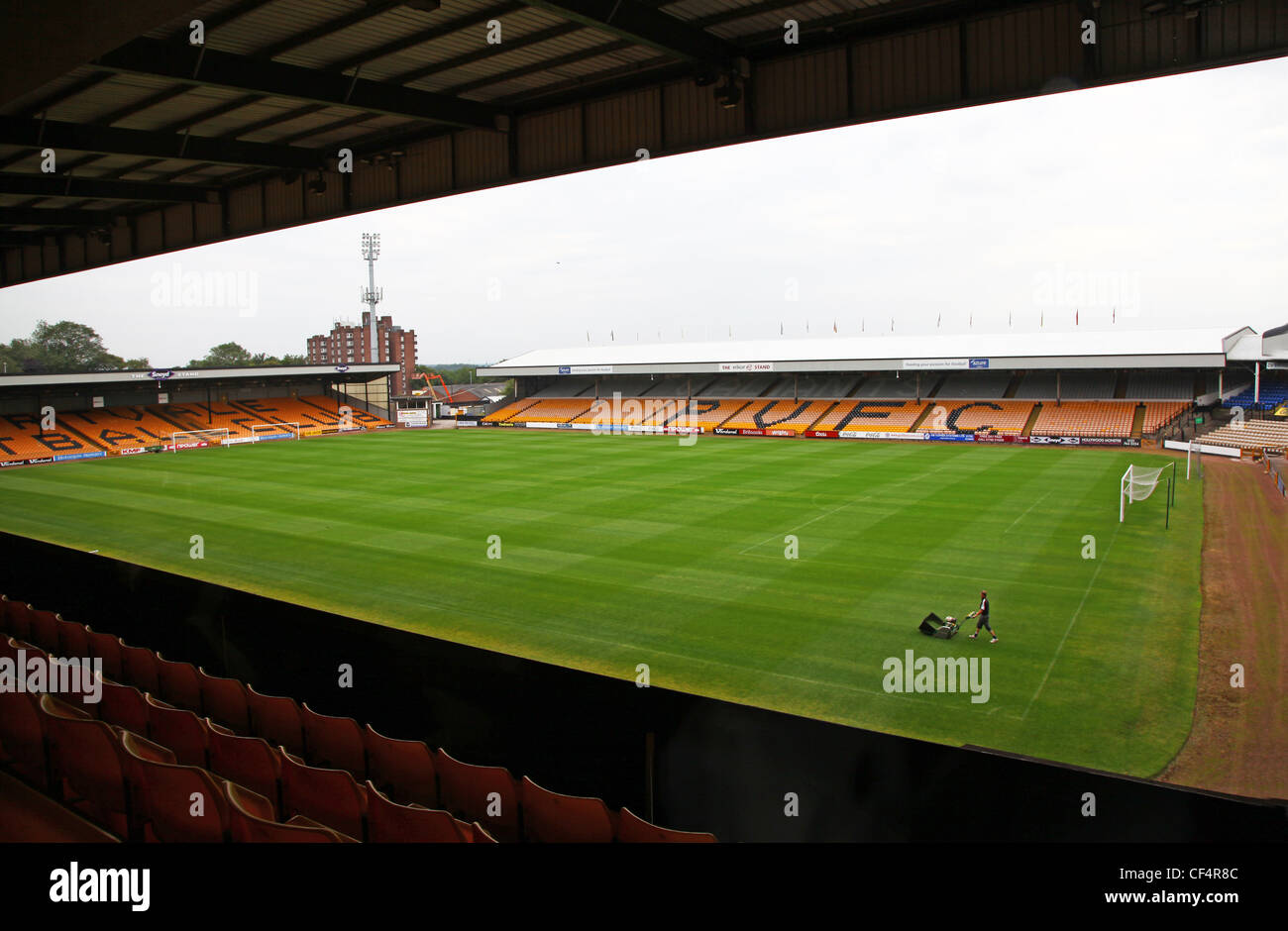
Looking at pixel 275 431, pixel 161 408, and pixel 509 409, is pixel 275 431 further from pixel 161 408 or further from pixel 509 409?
pixel 509 409

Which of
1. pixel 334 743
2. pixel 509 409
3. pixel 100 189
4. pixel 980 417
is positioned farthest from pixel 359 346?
pixel 334 743

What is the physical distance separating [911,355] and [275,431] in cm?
4610

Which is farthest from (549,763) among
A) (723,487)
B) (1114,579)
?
(723,487)

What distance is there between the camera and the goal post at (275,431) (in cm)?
5856

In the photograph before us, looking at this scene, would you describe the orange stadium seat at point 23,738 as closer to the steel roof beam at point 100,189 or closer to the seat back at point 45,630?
the seat back at point 45,630

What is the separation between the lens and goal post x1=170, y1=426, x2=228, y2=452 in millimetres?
53125

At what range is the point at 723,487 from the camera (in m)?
30.6

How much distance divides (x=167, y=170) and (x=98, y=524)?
53.3ft

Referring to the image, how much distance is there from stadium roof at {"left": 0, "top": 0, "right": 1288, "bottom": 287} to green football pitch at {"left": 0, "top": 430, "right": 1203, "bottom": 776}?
771 centimetres

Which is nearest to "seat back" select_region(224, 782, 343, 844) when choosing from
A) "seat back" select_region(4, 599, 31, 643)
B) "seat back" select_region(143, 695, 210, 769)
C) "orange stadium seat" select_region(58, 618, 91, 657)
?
"seat back" select_region(143, 695, 210, 769)

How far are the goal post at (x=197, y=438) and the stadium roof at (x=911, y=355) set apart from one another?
2388 centimetres

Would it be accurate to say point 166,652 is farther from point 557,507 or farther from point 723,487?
point 723,487

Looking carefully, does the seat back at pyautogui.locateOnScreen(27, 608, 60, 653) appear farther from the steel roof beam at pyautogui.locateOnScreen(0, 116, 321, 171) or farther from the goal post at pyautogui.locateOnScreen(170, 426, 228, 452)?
the goal post at pyautogui.locateOnScreen(170, 426, 228, 452)

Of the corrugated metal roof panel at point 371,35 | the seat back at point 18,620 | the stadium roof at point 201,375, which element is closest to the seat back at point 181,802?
the seat back at point 18,620
